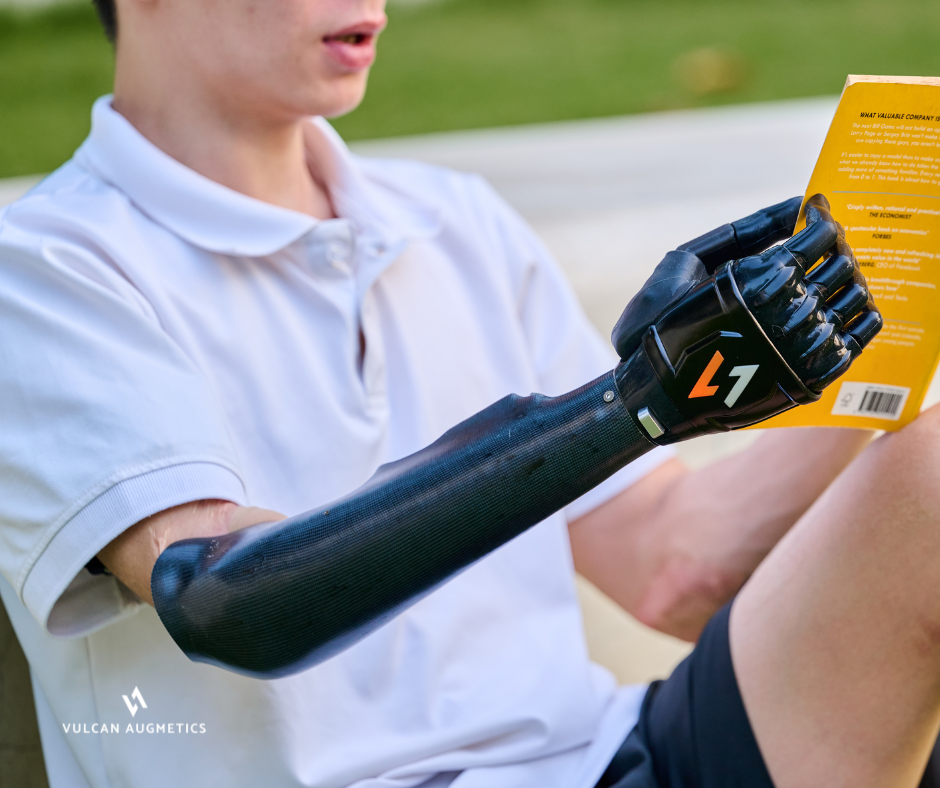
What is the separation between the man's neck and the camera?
2.90 ft

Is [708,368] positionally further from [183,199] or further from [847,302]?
[183,199]

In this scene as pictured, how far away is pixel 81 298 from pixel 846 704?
0.66m

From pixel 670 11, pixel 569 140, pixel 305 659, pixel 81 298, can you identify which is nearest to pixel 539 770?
pixel 305 659

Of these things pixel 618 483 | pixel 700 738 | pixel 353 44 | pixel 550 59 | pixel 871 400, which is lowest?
pixel 700 738

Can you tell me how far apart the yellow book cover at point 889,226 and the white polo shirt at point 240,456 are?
0.32 meters

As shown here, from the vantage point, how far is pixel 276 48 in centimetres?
83

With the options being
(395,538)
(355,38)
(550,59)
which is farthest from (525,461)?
(550,59)

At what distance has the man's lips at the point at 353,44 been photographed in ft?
2.80

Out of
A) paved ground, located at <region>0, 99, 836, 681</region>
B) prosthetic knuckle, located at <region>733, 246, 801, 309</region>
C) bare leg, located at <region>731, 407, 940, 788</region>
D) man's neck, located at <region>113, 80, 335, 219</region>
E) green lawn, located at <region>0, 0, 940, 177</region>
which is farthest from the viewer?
green lawn, located at <region>0, 0, 940, 177</region>

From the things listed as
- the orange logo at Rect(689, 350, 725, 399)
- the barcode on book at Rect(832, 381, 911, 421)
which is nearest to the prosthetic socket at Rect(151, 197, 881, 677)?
the orange logo at Rect(689, 350, 725, 399)

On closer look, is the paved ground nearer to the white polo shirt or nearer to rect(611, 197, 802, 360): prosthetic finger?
the white polo shirt

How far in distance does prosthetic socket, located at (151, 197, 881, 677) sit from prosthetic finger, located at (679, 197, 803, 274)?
0.05 metres

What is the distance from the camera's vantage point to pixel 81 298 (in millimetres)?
746

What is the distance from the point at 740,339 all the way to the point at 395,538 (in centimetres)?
25
